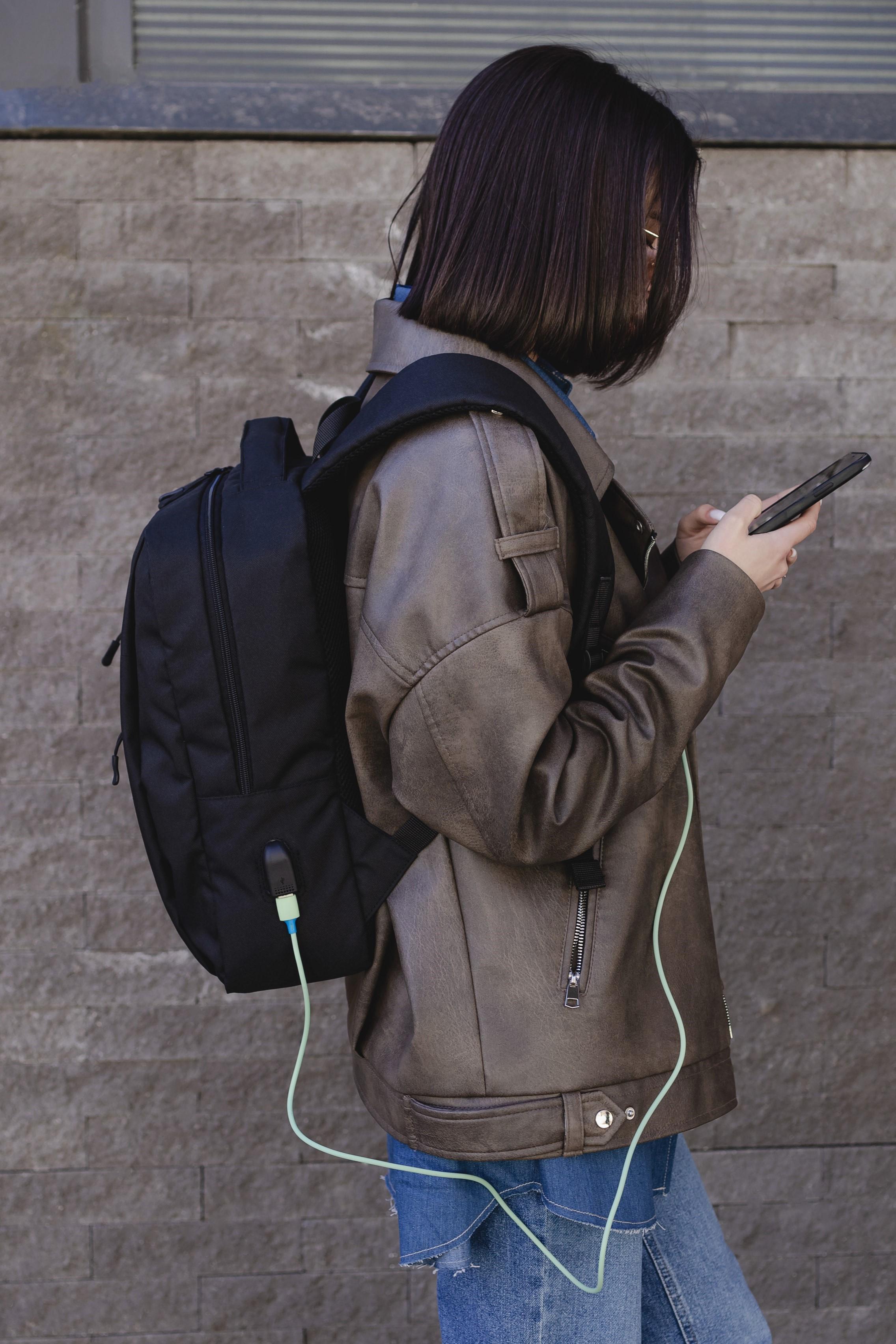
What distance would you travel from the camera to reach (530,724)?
1092 mm

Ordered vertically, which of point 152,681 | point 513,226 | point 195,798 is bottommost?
point 195,798

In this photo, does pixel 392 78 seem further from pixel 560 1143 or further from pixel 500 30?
pixel 560 1143

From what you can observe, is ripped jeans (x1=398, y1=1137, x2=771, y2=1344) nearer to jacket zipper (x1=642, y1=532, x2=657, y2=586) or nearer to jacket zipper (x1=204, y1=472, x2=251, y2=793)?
jacket zipper (x1=204, y1=472, x2=251, y2=793)

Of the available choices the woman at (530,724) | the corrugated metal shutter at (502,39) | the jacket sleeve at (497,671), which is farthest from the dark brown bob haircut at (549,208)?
the corrugated metal shutter at (502,39)

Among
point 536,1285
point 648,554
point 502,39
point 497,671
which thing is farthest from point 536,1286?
point 502,39

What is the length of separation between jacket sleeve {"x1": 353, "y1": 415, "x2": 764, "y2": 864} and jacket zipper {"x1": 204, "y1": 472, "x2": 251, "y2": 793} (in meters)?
0.13

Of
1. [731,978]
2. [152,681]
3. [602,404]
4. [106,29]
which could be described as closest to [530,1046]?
[152,681]

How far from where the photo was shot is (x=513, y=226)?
1.20 meters

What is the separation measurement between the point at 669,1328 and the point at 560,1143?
1.57ft

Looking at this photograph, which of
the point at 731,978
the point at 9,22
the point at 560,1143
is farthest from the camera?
the point at 731,978

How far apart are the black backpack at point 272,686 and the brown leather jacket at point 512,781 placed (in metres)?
0.03

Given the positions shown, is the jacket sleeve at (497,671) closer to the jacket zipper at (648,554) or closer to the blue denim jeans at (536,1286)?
the jacket zipper at (648,554)

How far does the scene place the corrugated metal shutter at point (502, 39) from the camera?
7.35 feet

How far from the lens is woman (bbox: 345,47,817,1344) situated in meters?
1.11
